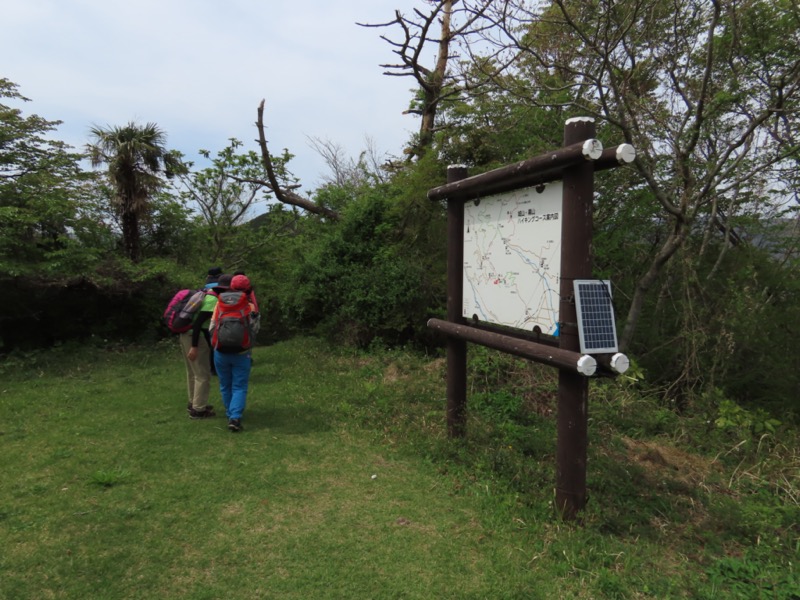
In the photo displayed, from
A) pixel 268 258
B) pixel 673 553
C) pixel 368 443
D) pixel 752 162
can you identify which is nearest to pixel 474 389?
pixel 368 443

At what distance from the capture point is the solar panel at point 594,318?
337 cm

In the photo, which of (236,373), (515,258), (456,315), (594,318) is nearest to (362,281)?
(236,373)

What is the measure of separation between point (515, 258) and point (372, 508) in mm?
2319

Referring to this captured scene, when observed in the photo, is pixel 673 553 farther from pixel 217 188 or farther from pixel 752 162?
pixel 217 188

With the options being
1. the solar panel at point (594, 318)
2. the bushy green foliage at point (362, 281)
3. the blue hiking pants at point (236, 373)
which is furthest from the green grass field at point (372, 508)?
the bushy green foliage at point (362, 281)

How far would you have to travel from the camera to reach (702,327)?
22.0ft

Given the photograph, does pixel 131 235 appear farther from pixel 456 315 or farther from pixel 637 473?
pixel 637 473

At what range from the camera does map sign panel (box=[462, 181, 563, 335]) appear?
3.70 meters

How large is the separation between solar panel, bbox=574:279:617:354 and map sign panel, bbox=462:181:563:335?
24 centimetres

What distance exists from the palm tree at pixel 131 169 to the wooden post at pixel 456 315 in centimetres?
985

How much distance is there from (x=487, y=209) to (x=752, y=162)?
14.8ft

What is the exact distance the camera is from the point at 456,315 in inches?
200

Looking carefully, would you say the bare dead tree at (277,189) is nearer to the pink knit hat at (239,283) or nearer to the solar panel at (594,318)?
the pink knit hat at (239,283)

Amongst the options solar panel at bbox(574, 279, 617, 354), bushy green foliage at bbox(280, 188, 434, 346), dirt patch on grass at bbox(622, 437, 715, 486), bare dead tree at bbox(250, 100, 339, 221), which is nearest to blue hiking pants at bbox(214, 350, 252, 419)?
solar panel at bbox(574, 279, 617, 354)
